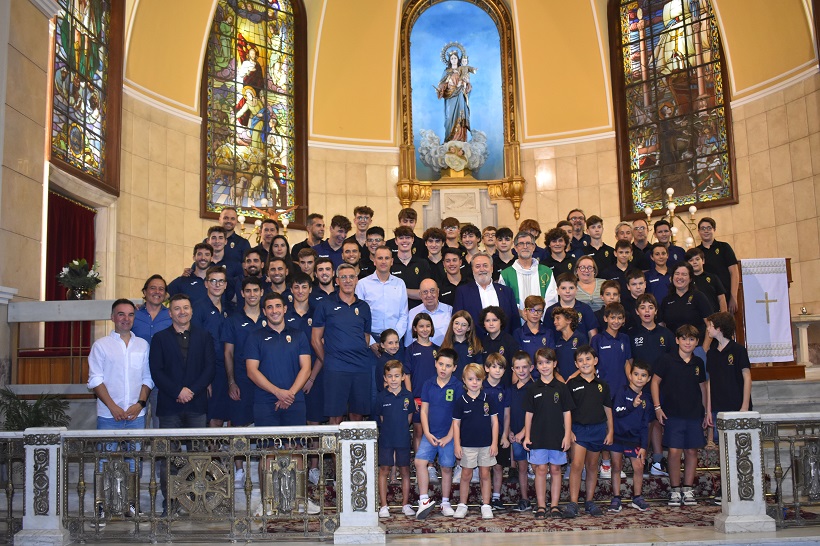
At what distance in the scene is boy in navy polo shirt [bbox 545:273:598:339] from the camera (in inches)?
293

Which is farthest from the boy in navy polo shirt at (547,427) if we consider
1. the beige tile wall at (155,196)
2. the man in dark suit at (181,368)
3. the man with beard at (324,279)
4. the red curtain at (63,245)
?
the beige tile wall at (155,196)

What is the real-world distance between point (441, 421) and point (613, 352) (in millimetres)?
1592

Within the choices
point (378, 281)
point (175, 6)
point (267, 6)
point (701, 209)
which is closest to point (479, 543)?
point (378, 281)

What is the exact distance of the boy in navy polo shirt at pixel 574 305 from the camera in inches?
293

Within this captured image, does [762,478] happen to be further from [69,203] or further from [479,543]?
[69,203]

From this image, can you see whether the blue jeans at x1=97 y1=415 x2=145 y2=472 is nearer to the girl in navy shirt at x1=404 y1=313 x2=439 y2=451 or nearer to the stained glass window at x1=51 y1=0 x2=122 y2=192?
the girl in navy shirt at x1=404 y1=313 x2=439 y2=451

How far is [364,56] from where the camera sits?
1583 cm

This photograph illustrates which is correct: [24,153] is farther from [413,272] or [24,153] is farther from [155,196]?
[413,272]

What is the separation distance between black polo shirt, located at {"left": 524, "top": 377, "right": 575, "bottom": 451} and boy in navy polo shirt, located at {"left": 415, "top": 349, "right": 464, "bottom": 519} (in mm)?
561

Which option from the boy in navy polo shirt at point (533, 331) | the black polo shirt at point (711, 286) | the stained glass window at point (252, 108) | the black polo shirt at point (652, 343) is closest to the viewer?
the boy in navy polo shirt at point (533, 331)

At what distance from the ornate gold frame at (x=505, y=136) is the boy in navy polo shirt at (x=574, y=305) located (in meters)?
8.01

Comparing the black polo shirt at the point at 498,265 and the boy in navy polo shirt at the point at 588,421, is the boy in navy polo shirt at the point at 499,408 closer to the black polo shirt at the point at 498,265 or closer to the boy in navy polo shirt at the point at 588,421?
the boy in navy polo shirt at the point at 588,421

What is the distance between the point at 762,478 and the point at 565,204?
31.6 feet

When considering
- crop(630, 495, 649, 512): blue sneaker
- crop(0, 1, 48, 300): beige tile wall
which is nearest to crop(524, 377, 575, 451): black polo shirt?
crop(630, 495, 649, 512): blue sneaker
